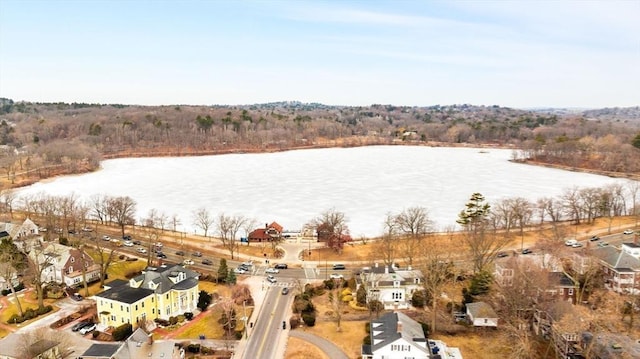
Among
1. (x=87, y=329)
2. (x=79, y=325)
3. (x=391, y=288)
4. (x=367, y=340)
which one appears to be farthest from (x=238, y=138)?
(x=367, y=340)

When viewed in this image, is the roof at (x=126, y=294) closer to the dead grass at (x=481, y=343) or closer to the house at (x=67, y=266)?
the house at (x=67, y=266)

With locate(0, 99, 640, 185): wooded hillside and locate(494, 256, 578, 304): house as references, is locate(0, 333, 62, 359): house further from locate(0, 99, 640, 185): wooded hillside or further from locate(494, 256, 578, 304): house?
locate(0, 99, 640, 185): wooded hillside

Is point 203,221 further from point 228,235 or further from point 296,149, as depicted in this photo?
point 296,149

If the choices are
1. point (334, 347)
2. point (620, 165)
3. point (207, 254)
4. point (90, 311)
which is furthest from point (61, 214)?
point (620, 165)

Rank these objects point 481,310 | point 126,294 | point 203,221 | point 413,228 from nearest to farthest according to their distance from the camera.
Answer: point 481,310 → point 126,294 → point 413,228 → point 203,221

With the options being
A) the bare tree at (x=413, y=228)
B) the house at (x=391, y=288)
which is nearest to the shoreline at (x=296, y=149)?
the bare tree at (x=413, y=228)

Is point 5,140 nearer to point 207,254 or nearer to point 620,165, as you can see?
point 207,254
